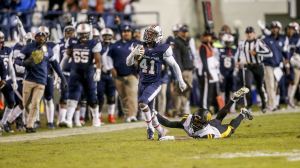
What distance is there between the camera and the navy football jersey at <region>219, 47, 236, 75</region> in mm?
26094

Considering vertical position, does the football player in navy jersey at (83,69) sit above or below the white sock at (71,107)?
above

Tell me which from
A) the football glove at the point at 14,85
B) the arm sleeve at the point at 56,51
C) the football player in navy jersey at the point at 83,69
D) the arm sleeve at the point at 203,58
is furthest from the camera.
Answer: the arm sleeve at the point at 203,58

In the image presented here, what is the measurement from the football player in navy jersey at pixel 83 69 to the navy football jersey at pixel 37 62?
0.89 metres

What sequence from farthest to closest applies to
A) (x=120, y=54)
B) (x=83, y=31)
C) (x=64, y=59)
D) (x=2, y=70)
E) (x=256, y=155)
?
(x=120, y=54)
(x=64, y=59)
(x=83, y=31)
(x=2, y=70)
(x=256, y=155)

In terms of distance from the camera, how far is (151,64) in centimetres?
1658

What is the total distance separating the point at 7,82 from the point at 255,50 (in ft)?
21.4

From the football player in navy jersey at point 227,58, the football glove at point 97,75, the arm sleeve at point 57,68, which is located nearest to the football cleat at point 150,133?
the arm sleeve at point 57,68

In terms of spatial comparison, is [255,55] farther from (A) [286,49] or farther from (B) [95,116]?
(B) [95,116]

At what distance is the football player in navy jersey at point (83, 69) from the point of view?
21.0 meters

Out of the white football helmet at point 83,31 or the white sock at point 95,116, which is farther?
the white sock at point 95,116

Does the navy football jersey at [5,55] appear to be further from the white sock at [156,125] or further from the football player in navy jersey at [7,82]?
the white sock at [156,125]

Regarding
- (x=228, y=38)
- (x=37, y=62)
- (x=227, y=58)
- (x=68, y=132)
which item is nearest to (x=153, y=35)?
(x=68, y=132)

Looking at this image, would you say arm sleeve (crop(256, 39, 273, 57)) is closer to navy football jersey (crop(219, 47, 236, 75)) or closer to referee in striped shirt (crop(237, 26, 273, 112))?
referee in striped shirt (crop(237, 26, 273, 112))

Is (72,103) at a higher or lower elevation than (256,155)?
lower
